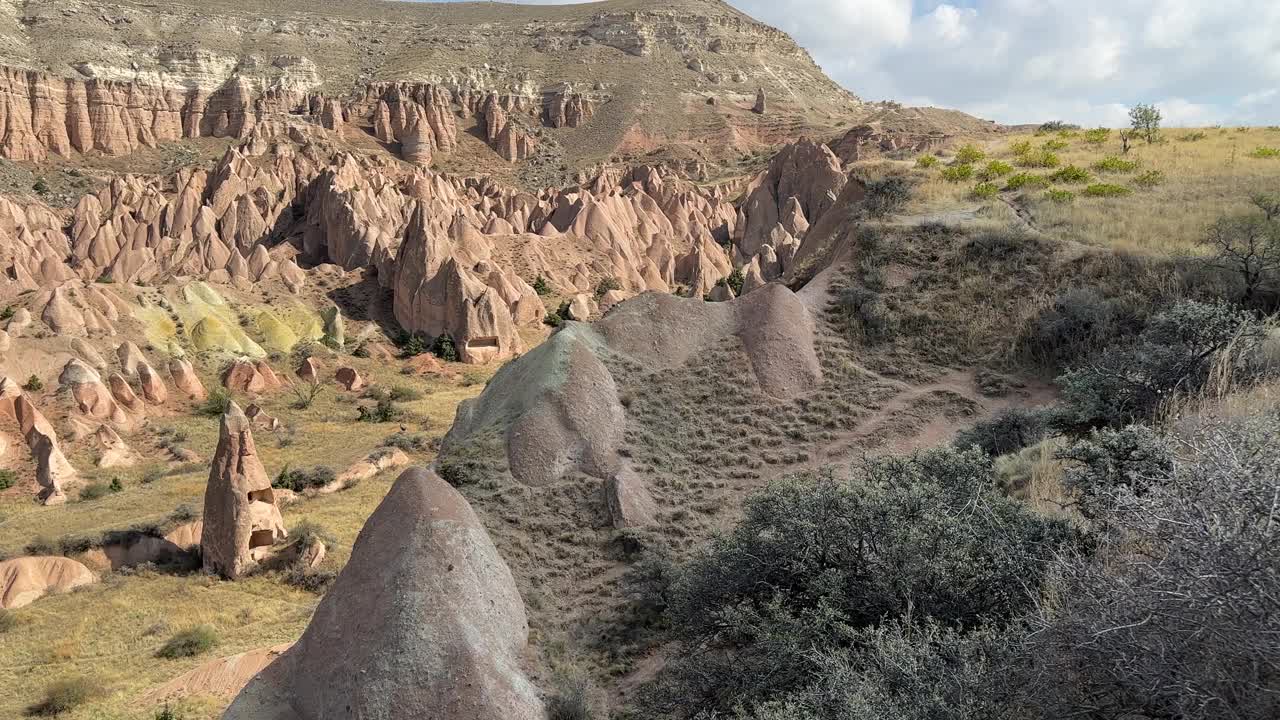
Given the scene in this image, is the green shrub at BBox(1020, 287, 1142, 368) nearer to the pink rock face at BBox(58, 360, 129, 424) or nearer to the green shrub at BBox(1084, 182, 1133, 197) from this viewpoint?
the green shrub at BBox(1084, 182, 1133, 197)

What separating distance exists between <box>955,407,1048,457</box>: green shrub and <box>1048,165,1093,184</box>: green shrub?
11142mm

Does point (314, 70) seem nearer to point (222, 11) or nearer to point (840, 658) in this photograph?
point (222, 11)

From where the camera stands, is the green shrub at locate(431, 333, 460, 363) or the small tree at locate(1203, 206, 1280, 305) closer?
the small tree at locate(1203, 206, 1280, 305)

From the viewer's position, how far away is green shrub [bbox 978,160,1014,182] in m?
22.2

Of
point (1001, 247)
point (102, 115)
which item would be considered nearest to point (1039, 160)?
point (1001, 247)

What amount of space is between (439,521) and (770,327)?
8119 mm

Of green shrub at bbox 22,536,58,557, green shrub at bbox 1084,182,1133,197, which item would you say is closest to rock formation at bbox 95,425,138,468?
green shrub at bbox 22,536,58,557

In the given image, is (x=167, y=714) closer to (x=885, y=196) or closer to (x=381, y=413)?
(x=885, y=196)

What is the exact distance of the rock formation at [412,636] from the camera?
23.2ft

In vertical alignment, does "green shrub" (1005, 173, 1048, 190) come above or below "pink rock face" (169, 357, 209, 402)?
above

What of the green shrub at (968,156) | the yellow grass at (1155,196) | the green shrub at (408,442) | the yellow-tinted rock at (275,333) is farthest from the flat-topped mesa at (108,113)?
the yellow grass at (1155,196)

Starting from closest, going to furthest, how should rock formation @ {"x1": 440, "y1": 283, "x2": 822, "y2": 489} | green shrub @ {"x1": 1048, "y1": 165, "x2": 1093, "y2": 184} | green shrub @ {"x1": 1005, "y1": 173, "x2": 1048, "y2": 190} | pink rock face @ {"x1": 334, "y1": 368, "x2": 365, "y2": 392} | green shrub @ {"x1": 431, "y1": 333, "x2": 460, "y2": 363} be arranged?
1. rock formation @ {"x1": 440, "y1": 283, "x2": 822, "y2": 489}
2. green shrub @ {"x1": 1005, "y1": 173, "x2": 1048, "y2": 190}
3. green shrub @ {"x1": 1048, "y1": 165, "x2": 1093, "y2": 184}
4. pink rock face @ {"x1": 334, "y1": 368, "x2": 365, "y2": 392}
5. green shrub @ {"x1": 431, "y1": 333, "x2": 460, "y2": 363}

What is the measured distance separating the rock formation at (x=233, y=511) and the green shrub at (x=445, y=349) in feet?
72.2

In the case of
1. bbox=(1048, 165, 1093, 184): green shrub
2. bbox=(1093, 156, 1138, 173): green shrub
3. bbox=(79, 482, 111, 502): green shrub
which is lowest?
bbox=(79, 482, 111, 502): green shrub
